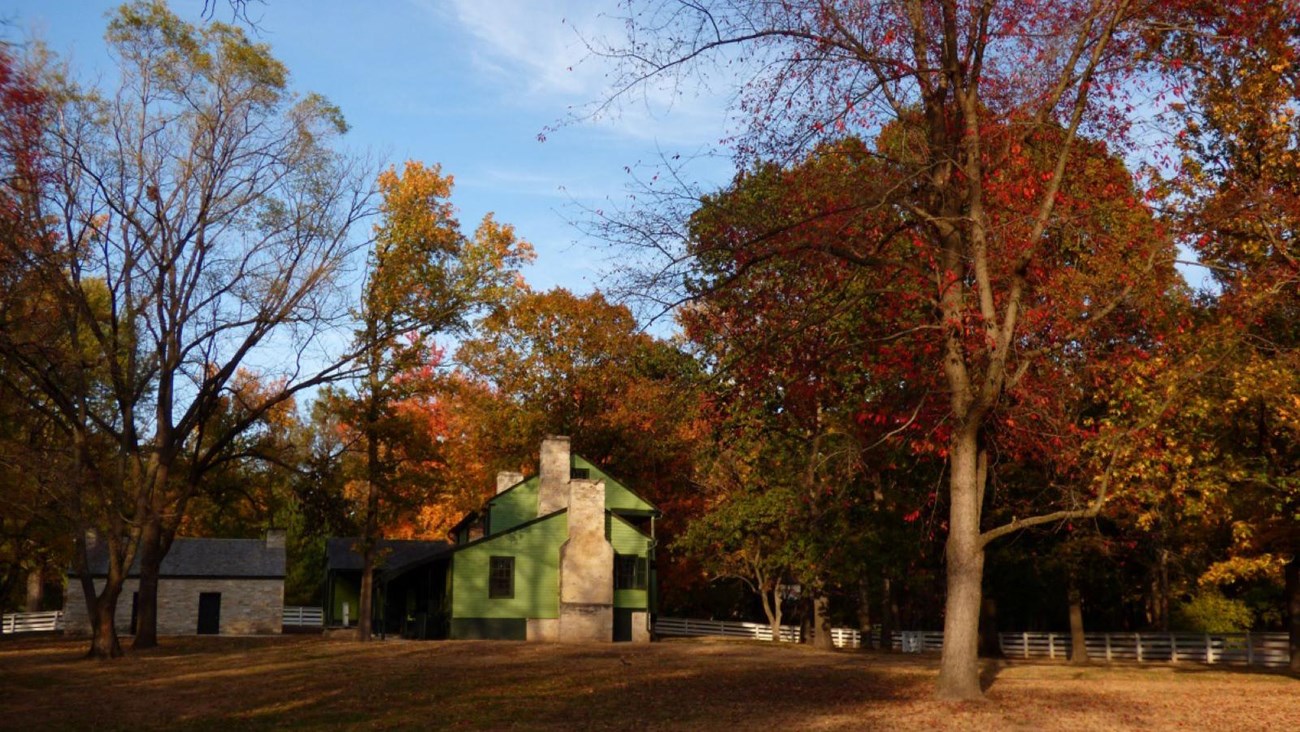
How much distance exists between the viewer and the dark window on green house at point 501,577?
3928 centimetres

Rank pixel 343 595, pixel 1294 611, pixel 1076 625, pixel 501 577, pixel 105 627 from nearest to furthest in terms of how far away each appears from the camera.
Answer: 1. pixel 1294 611
2. pixel 105 627
3. pixel 1076 625
4. pixel 501 577
5. pixel 343 595

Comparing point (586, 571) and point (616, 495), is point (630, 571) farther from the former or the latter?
point (616, 495)

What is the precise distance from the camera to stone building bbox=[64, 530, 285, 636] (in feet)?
152

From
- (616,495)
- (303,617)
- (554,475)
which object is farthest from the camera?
(303,617)

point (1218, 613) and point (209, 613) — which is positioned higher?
point (1218, 613)

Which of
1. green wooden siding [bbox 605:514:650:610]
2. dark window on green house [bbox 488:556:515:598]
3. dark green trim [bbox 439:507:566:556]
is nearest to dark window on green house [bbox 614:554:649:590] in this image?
green wooden siding [bbox 605:514:650:610]

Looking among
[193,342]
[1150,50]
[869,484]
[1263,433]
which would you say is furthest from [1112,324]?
[193,342]

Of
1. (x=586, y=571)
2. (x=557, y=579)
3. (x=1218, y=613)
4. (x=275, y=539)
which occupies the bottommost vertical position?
(x=1218, y=613)

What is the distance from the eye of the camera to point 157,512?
102ft

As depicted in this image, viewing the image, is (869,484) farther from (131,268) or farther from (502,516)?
(131,268)

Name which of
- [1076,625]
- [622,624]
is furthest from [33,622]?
[1076,625]

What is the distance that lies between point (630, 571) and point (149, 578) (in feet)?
52.4

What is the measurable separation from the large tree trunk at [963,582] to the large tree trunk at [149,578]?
22.4 m

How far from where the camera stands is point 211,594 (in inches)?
1860
